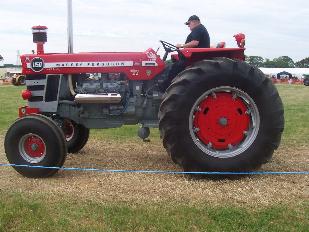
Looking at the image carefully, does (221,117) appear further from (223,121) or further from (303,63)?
(303,63)

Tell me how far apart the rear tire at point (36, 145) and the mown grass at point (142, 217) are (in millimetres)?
1155

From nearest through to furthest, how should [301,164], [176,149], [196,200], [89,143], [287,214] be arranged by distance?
[287,214], [196,200], [176,149], [301,164], [89,143]

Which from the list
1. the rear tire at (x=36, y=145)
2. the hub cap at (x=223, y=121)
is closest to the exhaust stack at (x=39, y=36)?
the rear tire at (x=36, y=145)

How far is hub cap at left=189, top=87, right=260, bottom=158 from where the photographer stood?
5.91 m

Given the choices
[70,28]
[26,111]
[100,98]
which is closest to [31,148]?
[26,111]

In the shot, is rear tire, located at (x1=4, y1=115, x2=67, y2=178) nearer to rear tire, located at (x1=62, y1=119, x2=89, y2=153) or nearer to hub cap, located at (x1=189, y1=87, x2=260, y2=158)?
rear tire, located at (x1=62, y1=119, x2=89, y2=153)

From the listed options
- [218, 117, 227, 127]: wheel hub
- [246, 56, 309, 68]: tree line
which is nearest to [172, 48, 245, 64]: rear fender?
[218, 117, 227, 127]: wheel hub

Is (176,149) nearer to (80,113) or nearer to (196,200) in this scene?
(196,200)

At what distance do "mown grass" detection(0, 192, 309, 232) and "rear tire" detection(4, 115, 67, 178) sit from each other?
115 cm

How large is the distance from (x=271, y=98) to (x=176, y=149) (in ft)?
4.19

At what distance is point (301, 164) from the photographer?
6.81 m

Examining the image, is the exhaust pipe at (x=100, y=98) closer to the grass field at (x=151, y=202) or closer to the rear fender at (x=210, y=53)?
the grass field at (x=151, y=202)

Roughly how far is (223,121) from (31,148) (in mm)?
2399

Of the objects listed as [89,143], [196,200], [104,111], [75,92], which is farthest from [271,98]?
[89,143]
